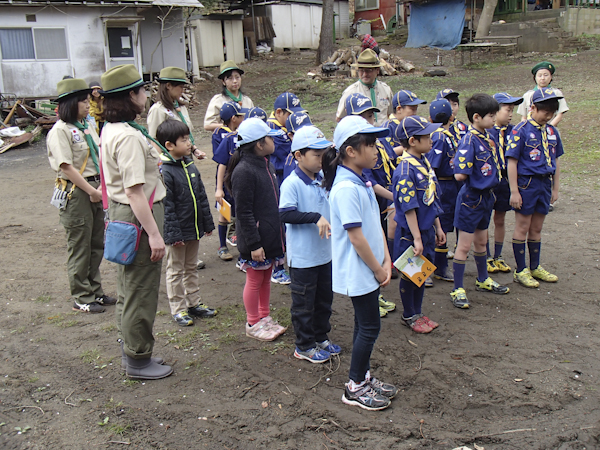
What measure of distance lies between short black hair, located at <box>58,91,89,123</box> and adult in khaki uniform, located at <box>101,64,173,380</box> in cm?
169

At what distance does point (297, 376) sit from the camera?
3.92 meters

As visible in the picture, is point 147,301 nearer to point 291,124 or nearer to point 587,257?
point 291,124

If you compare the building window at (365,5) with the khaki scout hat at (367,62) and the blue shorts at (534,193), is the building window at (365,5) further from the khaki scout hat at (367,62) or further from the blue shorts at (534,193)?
the blue shorts at (534,193)

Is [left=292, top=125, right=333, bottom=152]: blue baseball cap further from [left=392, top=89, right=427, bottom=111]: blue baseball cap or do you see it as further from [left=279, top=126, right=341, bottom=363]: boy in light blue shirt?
[left=392, top=89, right=427, bottom=111]: blue baseball cap

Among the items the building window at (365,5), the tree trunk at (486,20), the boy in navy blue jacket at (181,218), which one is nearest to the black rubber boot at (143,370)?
the boy in navy blue jacket at (181,218)

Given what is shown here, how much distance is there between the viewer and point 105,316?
510 cm

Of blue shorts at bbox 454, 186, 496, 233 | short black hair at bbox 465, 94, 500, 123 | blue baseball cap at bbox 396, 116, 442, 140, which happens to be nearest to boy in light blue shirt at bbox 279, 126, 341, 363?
blue baseball cap at bbox 396, 116, 442, 140

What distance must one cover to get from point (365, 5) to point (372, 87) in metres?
32.1

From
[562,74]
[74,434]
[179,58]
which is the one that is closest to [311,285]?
[74,434]

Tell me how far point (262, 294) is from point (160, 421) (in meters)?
1.54

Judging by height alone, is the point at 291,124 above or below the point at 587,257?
above

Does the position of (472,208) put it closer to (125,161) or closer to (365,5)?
(125,161)

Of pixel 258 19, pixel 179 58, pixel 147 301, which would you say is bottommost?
pixel 147 301

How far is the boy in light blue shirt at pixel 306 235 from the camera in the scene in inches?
155
